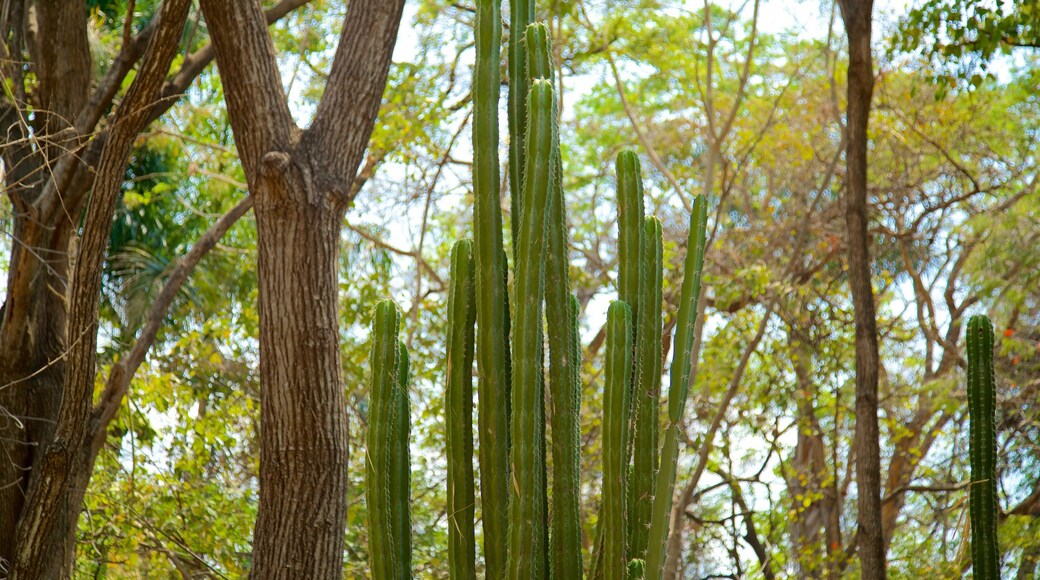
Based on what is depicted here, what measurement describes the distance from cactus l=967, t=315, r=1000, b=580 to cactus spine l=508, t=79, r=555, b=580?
174 cm

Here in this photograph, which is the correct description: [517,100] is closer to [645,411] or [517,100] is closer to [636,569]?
[645,411]

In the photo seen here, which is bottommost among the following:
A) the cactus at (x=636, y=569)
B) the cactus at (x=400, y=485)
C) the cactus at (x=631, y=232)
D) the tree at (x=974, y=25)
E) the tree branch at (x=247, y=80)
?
the cactus at (x=636, y=569)

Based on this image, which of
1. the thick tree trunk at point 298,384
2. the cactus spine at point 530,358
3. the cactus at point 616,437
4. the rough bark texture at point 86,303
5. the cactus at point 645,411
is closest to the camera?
the cactus spine at point 530,358

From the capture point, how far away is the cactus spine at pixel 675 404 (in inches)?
108

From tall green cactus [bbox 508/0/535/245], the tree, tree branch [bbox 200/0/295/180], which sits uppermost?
the tree

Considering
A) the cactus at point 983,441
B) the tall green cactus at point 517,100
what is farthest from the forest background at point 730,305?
the tall green cactus at point 517,100

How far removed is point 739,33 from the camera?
11180 millimetres

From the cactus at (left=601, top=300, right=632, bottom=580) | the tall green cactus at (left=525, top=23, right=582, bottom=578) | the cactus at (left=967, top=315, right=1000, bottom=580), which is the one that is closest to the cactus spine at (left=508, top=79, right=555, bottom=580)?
the tall green cactus at (left=525, top=23, right=582, bottom=578)

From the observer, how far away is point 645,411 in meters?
2.77

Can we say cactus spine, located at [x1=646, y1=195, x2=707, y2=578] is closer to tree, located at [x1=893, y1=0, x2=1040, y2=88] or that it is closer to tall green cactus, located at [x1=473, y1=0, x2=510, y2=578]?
tall green cactus, located at [x1=473, y1=0, x2=510, y2=578]

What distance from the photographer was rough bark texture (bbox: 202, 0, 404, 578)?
3.90m

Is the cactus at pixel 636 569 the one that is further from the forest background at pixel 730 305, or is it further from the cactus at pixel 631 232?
the forest background at pixel 730 305

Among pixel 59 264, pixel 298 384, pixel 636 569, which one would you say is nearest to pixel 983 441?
pixel 636 569

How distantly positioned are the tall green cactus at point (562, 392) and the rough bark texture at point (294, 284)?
150cm
